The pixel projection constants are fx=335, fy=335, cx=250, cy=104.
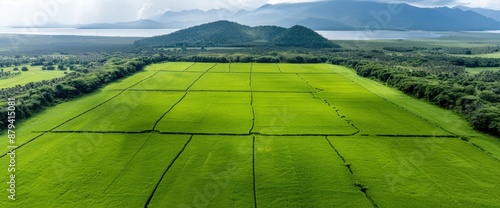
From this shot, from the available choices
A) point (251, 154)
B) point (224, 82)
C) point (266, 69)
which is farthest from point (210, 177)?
point (266, 69)

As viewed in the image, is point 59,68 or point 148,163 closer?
point 148,163

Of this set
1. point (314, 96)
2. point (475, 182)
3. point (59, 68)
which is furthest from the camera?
point (59, 68)

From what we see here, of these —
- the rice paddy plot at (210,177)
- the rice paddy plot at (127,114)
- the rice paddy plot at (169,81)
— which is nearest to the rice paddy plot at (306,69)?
the rice paddy plot at (169,81)

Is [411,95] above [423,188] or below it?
above

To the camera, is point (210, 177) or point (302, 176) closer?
point (210, 177)

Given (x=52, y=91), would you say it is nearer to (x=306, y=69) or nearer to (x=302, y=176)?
(x=302, y=176)

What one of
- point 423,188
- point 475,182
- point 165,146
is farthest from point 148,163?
point 475,182

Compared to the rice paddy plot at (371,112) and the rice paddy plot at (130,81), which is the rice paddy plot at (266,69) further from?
the rice paddy plot at (130,81)

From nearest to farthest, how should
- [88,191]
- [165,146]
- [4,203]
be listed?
[4,203] → [88,191] → [165,146]

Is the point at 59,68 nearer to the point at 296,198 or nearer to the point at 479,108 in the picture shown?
the point at 296,198
